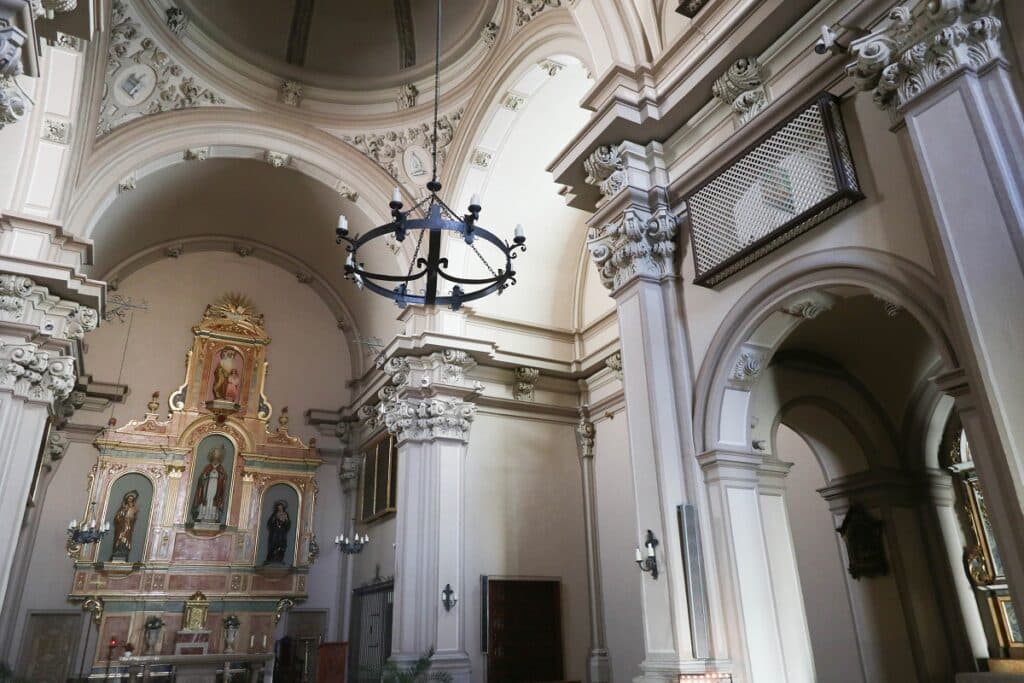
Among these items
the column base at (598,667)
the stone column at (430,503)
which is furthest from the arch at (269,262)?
the column base at (598,667)

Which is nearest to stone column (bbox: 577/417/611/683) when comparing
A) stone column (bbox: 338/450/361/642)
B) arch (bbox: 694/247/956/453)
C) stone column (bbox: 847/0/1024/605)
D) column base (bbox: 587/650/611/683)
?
column base (bbox: 587/650/611/683)

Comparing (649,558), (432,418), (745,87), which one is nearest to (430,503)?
(432,418)

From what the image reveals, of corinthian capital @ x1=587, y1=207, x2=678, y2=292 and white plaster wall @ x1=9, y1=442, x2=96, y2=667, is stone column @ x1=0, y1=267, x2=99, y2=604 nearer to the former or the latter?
white plaster wall @ x1=9, y1=442, x2=96, y2=667

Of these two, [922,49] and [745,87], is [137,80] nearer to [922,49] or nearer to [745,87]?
[745,87]

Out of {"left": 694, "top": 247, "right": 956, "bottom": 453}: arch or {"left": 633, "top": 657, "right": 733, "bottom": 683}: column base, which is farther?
{"left": 633, "top": 657, "right": 733, "bottom": 683}: column base

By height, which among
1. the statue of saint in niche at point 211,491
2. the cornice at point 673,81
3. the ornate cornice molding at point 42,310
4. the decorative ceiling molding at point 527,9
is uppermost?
the decorative ceiling molding at point 527,9

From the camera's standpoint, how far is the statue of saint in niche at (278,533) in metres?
12.7

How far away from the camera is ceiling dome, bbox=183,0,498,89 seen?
35.2ft

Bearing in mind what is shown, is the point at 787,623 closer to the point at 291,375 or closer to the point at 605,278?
the point at 605,278

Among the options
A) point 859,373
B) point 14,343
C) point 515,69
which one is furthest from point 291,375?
point 859,373

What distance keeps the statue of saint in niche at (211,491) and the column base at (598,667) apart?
670 cm

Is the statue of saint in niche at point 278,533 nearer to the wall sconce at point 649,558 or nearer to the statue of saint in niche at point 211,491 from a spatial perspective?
the statue of saint in niche at point 211,491

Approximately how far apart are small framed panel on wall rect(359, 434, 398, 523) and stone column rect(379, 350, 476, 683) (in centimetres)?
109

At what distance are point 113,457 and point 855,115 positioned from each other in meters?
11.9
